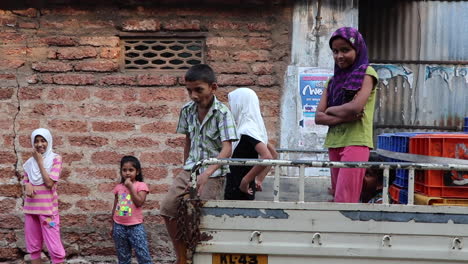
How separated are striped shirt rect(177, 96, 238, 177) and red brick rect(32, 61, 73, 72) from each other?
268cm

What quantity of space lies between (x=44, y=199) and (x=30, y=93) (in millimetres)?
1133

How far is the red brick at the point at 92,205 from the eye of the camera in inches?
261

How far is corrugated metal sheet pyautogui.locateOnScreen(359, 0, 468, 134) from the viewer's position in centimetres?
723

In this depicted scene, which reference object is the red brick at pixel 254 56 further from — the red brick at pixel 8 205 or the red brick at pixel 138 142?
the red brick at pixel 8 205

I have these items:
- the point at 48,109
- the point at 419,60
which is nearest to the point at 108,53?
the point at 48,109

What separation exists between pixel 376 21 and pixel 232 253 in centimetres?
440

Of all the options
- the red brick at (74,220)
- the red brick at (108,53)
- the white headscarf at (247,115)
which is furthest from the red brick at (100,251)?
the white headscarf at (247,115)

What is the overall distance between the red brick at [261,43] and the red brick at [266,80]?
0.28m

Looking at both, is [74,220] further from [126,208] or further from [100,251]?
[126,208]

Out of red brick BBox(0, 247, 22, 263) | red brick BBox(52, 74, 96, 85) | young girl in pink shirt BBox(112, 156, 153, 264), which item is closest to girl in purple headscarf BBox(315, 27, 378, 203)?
young girl in pink shirt BBox(112, 156, 153, 264)

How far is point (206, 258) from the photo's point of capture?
11.8 ft

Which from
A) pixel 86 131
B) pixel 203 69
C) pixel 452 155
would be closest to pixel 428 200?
pixel 452 155

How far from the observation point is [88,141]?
6641 mm

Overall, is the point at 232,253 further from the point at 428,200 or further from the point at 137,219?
the point at 137,219
